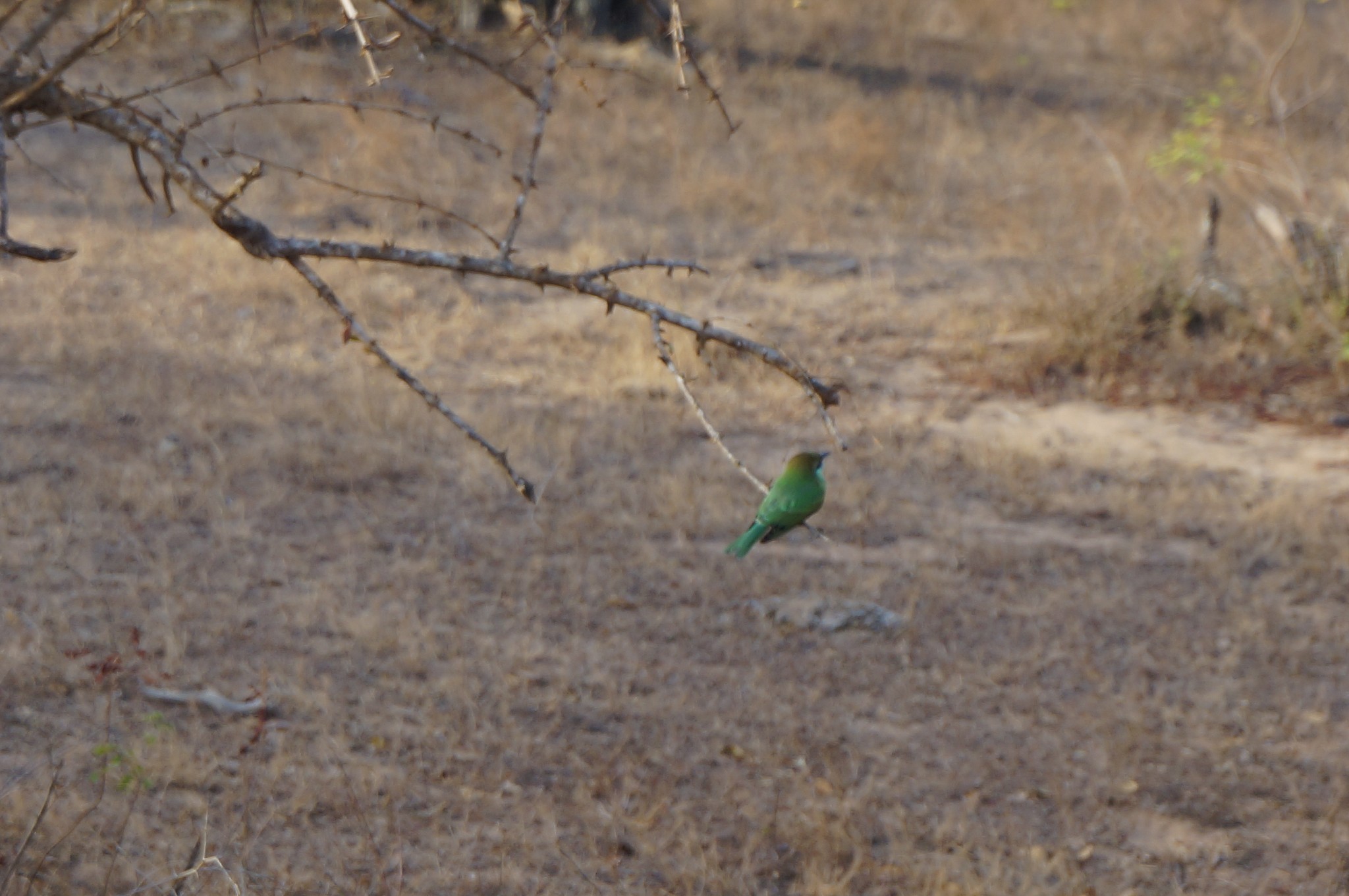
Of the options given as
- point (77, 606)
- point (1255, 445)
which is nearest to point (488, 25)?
point (1255, 445)

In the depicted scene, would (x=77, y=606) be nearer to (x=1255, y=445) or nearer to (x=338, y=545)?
(x=338, y=545)

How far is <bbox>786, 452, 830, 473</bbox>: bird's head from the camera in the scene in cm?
239

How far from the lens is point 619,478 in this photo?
5434mm

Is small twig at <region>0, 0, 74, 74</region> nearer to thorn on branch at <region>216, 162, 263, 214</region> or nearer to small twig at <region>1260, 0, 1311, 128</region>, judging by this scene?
thorn on branch at <region>216, 162, 263, 214</region>

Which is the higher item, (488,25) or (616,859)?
(488,25)

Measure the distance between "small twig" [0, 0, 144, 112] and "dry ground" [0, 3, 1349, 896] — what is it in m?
1.42

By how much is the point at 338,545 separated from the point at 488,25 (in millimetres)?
8720

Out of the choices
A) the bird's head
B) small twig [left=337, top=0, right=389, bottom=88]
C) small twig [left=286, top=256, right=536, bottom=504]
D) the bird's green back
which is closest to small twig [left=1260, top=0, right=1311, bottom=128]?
the bird's head

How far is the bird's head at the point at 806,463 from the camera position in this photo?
2.39 meters

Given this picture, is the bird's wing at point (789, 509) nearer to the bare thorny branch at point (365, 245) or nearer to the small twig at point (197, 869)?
the bare thorny branch at point (365, 245)

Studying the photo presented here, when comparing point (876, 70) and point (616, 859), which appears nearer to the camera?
point (616, 859)

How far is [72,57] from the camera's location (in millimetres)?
1590

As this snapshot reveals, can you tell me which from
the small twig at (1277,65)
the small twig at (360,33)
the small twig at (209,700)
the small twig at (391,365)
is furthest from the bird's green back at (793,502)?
the small twig at (1277,65)

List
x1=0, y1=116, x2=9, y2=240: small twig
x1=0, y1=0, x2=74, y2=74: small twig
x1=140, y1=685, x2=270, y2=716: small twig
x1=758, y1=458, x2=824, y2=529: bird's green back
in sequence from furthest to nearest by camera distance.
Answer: x1=140, y1=685, x2=270, y2=716: small twig
x1=758, y1=458, x2=824, y2=529: bird's green back
x1=0, y1=116, x2=9, y2=240: small twig
x1=0, y1=0, x2=74, y2=74: small twig
